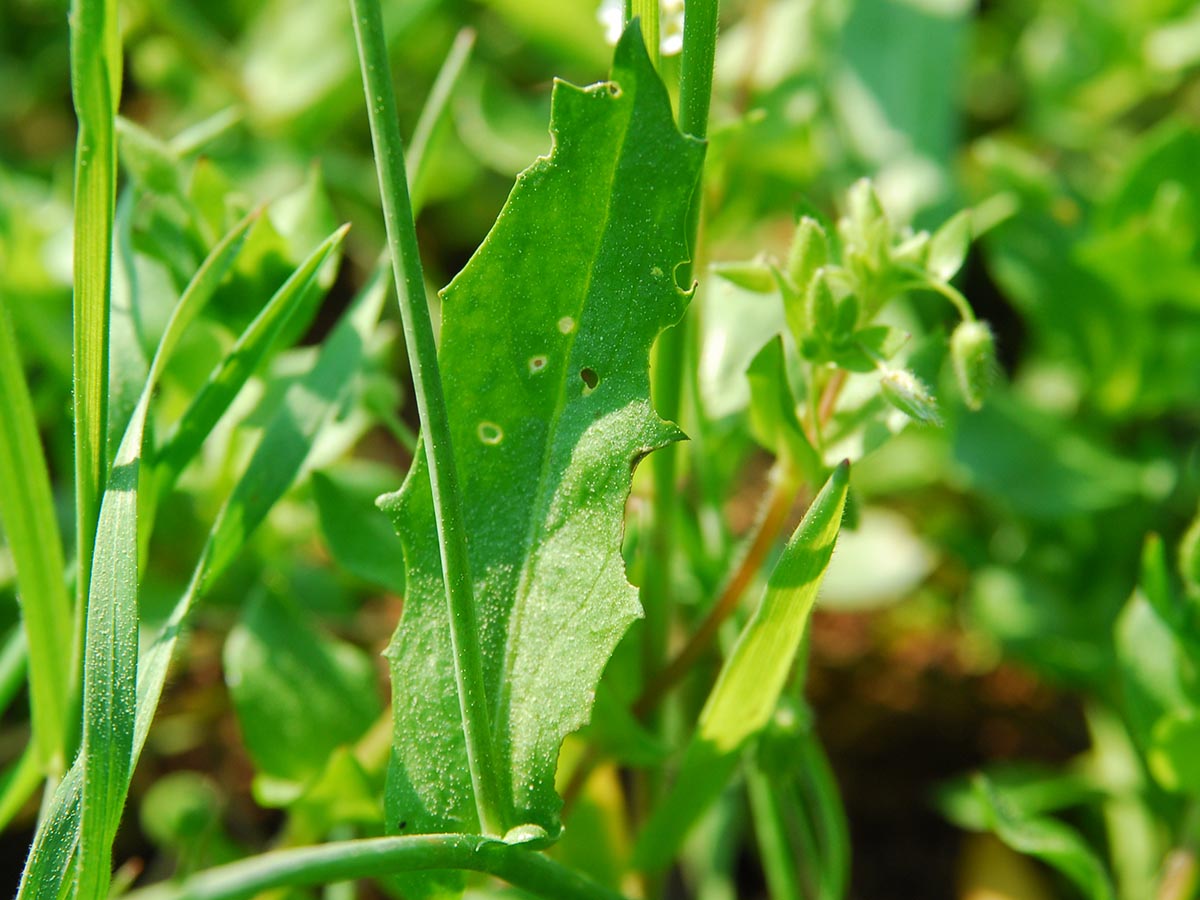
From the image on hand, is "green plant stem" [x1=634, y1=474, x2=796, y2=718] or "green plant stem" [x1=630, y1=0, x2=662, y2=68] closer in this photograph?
"green plant stem" [x1=630, y1=0, x2=662, y2=68]

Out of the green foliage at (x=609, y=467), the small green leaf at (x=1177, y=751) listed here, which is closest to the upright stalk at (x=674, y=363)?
the green foliage at (x=609, y=467)

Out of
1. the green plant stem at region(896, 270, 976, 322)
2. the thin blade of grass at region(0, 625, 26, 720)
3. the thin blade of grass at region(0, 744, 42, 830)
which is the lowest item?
the thin blade of grass at region(0, 744, 42, 830)

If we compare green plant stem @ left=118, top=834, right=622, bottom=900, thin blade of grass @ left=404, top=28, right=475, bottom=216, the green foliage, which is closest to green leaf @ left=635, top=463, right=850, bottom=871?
the green foliage

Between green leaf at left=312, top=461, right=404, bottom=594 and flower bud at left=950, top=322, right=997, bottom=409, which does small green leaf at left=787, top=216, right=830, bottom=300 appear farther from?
green leaf at left=312, top=461, right=404, bottom=594

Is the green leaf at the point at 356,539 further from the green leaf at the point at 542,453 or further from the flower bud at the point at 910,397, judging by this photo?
the flower bud at the point at 910,397

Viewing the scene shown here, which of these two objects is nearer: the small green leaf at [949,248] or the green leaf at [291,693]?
the small green leaf at [949,248]

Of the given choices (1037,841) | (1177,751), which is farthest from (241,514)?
(1177,751)
